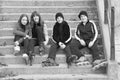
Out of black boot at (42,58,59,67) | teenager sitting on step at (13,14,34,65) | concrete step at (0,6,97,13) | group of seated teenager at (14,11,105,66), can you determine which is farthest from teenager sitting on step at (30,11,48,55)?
concrete step at (0,6,97,13)

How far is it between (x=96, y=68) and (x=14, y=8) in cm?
308

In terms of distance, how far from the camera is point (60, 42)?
6.04 m

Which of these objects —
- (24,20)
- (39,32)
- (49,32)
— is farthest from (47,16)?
(39,32)

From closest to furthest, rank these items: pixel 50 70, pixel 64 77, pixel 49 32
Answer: pixel 64 77, pixel 50 70, pixel 49 32

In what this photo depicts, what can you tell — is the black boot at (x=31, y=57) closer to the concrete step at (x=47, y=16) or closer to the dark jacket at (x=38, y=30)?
the dark jacket at (x=38, y=30)

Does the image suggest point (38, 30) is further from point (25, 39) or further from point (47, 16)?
point (47, 16)

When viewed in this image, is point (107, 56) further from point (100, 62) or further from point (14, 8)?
point (14, 8)

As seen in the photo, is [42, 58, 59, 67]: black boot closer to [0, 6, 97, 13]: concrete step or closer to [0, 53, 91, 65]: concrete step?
[0, 53, 91, 65]: concrete step

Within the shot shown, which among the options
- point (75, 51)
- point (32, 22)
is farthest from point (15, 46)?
point (75, 51)

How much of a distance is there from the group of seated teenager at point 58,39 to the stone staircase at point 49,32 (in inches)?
6.7

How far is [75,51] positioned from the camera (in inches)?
237

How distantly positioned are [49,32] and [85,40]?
41.1 inches

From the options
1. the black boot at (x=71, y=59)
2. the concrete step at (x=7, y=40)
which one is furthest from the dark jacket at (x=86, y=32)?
the concrete step at (x=7, y=40)

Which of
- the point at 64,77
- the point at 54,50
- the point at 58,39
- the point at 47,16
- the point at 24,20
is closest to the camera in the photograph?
the point at 64,77
